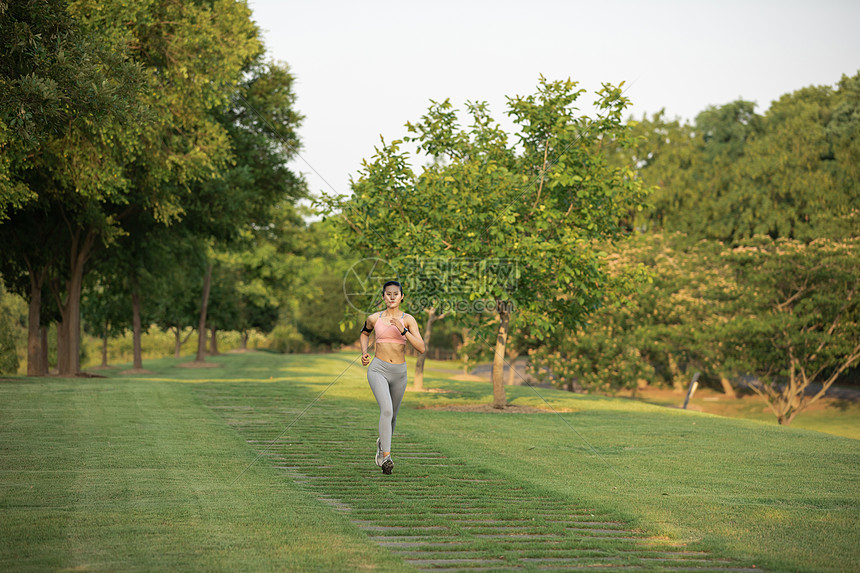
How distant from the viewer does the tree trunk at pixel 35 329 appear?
1014 inches

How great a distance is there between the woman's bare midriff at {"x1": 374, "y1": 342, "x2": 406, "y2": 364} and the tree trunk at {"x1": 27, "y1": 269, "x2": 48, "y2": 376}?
2008 cm

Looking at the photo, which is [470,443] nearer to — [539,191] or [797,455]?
[797,455]

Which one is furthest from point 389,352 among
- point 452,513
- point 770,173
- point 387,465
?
point 770,173

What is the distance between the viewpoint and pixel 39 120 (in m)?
12.7

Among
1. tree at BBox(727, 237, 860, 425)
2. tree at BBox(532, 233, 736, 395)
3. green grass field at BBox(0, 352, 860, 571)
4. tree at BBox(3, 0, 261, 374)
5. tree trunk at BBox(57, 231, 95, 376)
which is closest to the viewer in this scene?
green grass field at BBox(0, 352, 860, 571)

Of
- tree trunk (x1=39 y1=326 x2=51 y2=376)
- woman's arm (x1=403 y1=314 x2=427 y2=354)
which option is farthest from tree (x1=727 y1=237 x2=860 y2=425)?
tree trunk (x1=39 y1=326 x2=51 y2=376)

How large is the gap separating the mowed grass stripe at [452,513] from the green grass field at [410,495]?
0.03 m

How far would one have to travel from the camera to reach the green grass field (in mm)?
6035

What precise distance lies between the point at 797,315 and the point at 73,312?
88.3 feet

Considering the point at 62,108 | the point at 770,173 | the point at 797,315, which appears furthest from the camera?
the point at 770,173

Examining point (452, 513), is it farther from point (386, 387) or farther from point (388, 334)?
point (388, 334)

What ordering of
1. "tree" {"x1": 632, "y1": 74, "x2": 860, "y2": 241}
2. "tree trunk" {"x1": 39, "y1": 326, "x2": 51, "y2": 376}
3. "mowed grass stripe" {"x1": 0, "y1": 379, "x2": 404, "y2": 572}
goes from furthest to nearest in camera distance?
1. "tree" {"x1": 632, "y1": 74, "x2": 860, "y2": 241}
2. "tree trunk" {"x1": 39, "y1": 326, "x2": 51, "y2": 376}
3. "mowed grass stripe" {"x1": 0, "y1": 379, "x2": 404, "y2": 572}

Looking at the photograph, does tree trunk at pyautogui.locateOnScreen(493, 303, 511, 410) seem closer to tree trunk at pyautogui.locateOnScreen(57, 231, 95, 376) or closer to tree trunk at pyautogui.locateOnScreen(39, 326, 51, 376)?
tree trunk at pyautogui.locateOnScreen(57, 231, 95, 376)

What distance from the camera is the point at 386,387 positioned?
9516 millimetres
